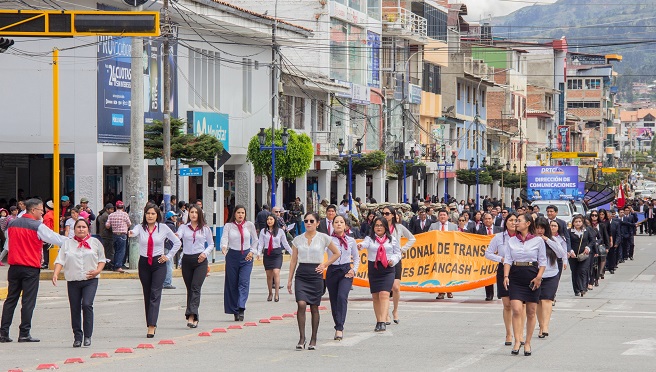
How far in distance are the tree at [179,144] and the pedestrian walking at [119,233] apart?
18.1 ft

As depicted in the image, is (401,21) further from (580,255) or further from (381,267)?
(381,267)

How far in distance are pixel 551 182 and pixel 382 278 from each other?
37023 mm

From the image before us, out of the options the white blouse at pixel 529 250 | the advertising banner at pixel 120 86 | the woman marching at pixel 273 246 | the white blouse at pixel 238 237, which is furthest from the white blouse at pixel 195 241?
the advertising banner at pixel 120 86

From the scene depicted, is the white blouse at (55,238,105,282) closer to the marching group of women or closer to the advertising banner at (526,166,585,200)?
the marching group of women

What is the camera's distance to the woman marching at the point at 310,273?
51.0 ft

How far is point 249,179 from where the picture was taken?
4888cm

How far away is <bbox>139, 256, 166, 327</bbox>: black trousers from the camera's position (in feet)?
55.3

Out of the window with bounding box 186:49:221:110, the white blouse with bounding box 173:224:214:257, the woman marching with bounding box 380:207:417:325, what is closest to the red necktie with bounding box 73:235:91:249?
the white blouse with bounding box 173:224:214:257

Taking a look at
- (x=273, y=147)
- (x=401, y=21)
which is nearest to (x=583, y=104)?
(x=401, y=21)

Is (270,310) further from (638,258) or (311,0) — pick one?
(311,0)

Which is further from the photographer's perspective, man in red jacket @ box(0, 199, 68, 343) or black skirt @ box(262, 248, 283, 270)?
black skirt @ box(262, 248, 283, 270)

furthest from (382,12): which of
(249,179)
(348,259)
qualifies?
(348,259)

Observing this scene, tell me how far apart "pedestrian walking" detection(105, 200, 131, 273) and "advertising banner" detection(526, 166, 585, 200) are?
26.8 metres

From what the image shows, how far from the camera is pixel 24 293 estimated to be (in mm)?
16312
